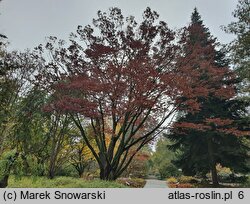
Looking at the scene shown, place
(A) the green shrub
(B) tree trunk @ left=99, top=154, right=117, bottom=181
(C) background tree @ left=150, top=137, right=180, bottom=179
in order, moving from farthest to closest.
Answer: (C) background tree @ left=150, top=137, right=180, bottom=179, (A) the green shrub, (B) tree trunk @ left=99, top=154, right=117, bottom=181

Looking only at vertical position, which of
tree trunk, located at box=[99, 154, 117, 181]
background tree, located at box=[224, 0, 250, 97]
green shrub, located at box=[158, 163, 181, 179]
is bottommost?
green shrub, located at box=[158, 163, 181, 179]

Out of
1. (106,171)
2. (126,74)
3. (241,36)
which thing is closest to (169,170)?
(241,36)

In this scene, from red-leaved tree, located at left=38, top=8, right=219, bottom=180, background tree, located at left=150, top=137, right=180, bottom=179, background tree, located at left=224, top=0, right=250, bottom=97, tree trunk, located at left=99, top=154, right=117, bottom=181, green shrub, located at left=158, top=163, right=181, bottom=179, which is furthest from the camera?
background tree, located at left=150, top=137, right=180, bottom=179

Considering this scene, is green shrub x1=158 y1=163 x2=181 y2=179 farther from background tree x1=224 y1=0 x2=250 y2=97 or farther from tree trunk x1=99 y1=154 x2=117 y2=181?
tree trunk x1=99 y1=154 x2=117 y2=181

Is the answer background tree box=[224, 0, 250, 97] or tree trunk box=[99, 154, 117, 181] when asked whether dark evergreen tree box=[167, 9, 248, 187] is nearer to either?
background tree box=[224, 0, 250, 97]

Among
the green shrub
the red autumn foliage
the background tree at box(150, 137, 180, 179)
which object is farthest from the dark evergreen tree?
the green shrub

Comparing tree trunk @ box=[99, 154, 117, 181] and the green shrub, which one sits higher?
tree trunk @ box=[99, 154, 117, 181]

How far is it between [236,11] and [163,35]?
7.08 m

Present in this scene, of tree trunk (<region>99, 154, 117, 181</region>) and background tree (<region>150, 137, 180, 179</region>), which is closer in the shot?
tree trunk (<region>99, 154, 117, 181</region>)

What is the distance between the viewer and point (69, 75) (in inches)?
467

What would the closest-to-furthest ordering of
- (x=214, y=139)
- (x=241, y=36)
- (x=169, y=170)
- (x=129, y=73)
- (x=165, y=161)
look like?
(x=129, y=73)
(x=241, y=36)
(x=214, y=139)
(x=169, y=170)
(x=165, y=161)

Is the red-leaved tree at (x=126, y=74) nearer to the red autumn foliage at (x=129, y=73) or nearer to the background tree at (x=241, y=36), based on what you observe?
the red autumn foliage at (x=129, y=73)

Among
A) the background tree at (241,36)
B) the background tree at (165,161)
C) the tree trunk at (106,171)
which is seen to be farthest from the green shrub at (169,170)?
the tree trunk at (106,171)

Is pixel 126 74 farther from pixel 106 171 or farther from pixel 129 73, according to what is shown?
pixel 106 171
